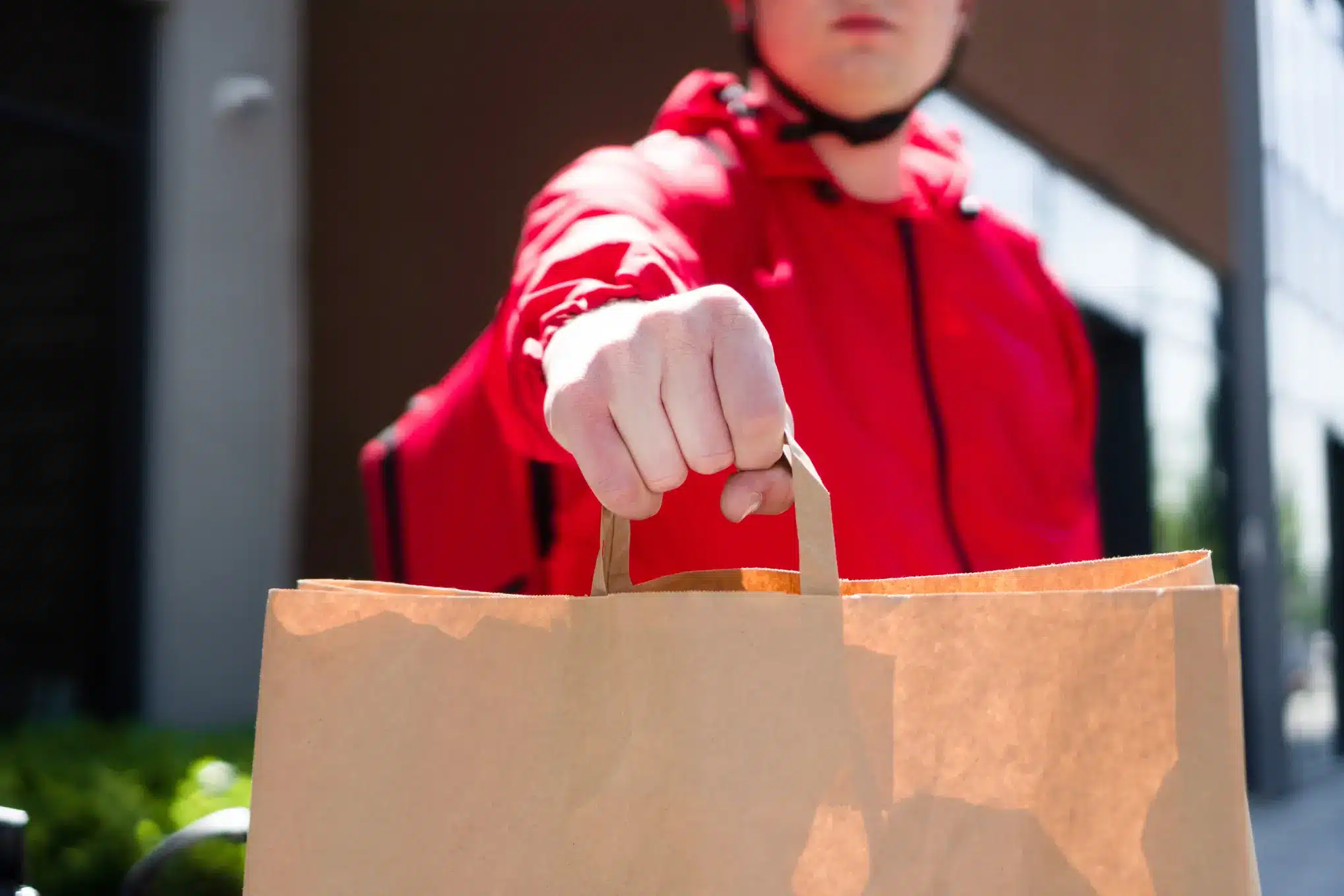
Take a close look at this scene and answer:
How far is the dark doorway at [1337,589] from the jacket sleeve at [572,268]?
12700mm

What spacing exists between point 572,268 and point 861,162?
0.59 metres

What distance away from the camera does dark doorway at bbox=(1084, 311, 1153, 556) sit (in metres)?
7.64

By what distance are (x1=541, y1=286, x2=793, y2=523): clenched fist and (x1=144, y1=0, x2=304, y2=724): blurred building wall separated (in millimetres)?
5063

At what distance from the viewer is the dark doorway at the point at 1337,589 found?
Answer: 1227 cm

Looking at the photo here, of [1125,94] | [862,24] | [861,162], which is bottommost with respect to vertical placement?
[861,162]

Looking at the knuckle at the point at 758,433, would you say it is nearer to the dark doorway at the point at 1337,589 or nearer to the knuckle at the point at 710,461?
the knuckle at the point at 710,461

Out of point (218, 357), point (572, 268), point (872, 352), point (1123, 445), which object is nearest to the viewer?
point (572, 268)

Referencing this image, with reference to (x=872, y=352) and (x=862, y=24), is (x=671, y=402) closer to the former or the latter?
(x=872, y=352)

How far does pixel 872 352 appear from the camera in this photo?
130 cm

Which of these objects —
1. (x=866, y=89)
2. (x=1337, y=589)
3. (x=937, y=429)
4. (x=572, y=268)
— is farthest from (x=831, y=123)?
(x=1337, y=589)

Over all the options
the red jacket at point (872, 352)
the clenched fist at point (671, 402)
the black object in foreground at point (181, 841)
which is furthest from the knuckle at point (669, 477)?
the black object in foreground at point (181, 841)

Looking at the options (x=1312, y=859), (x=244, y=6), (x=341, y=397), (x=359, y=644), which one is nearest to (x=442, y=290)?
(x=341, y=397)

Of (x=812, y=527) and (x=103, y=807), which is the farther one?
(x=103, y=807)

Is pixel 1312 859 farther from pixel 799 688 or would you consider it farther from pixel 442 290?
pixel 799 688
